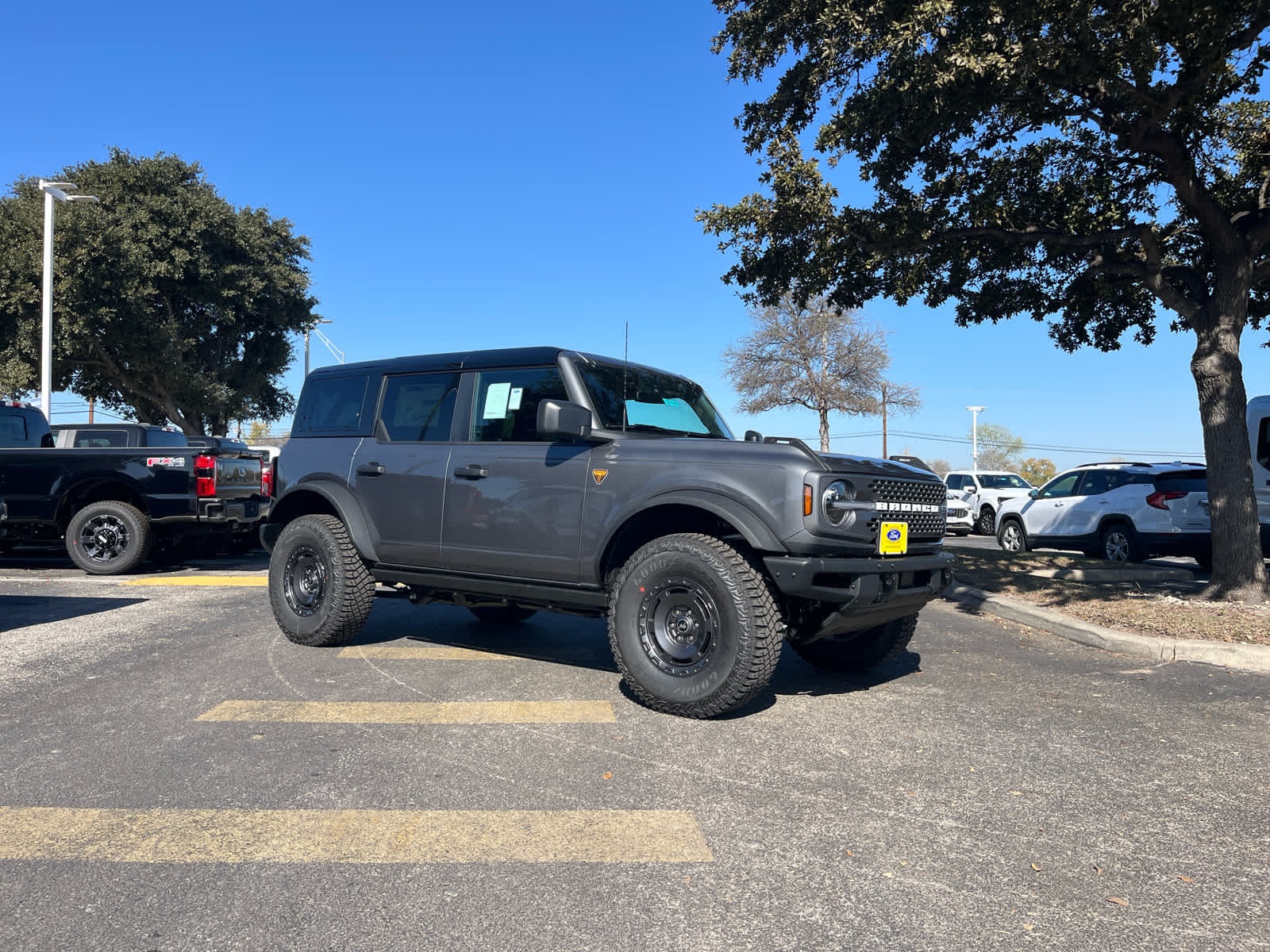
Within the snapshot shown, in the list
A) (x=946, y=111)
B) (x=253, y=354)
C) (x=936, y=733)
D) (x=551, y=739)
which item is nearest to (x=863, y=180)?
(x=946, y=111)

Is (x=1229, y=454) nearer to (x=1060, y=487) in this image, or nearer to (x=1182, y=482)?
(x=1182, y=482)

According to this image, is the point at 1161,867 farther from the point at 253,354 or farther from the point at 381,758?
the point at 253,354

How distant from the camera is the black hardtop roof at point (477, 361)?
5.62m

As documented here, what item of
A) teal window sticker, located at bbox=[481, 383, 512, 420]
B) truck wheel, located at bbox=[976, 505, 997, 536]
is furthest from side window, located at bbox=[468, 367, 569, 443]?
truck wheel, located at bbox=[976, 505, 997, 536]

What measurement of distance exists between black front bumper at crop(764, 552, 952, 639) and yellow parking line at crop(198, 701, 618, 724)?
47.8 inches

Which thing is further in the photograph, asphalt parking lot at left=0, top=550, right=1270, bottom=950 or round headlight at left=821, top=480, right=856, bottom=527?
round headlight at left=821, top=480, right=856, bottom=527

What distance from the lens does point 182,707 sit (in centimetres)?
480

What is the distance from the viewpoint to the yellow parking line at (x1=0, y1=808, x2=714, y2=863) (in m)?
2.96

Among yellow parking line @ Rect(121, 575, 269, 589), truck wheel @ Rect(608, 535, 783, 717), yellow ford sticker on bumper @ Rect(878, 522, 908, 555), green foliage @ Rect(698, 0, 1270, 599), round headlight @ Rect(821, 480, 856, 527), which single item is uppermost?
green foliage @ Rect(698, 0, 1270, 599)

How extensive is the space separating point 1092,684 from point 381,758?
4559 millimetres

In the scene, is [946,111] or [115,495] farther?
[115,495]

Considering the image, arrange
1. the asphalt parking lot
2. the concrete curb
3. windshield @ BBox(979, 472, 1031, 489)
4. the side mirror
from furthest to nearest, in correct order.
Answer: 1. windshield @ BBox(979, 472, 1031, 489)
2. the concrete curb
3. the side mirror
4. the asphalt parking lot

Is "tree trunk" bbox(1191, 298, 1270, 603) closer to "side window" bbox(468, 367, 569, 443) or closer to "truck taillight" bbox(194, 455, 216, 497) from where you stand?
"side window" bbox(468, 367, 569, 443)

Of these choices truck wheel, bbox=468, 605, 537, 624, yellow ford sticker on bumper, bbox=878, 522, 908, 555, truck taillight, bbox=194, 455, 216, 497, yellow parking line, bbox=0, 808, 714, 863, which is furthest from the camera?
truck taillight, bbox=194, 455, 216, 497
